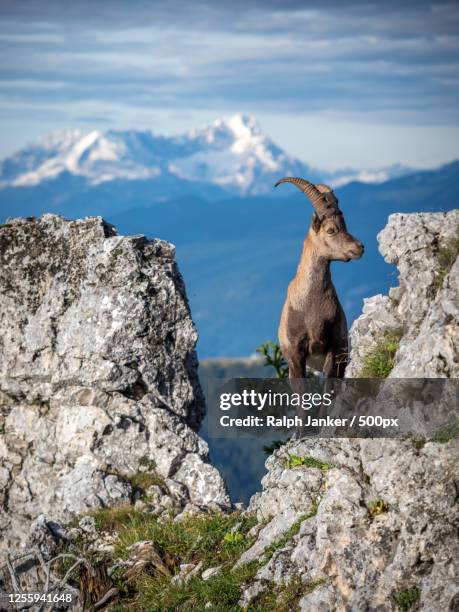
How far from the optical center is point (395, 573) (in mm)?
9875

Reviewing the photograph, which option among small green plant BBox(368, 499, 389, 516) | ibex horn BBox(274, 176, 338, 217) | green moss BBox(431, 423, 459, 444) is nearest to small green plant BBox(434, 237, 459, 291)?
ibex horn BBox(274, 176, 338, 217)

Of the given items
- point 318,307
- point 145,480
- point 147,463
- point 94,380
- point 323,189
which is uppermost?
point 323,189

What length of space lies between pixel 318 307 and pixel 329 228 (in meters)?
1.28

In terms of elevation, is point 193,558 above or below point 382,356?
below

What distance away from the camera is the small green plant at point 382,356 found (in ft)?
42.7

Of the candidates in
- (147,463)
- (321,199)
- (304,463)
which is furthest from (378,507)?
(147,463)

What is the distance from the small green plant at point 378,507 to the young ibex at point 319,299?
4449 mm

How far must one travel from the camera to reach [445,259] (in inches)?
501

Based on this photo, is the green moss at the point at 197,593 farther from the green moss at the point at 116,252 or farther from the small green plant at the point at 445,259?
the green moss at the point at 116,252

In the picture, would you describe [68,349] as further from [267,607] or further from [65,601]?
[267,607]

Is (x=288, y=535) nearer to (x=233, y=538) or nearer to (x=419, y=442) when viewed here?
(x=233, y=538)

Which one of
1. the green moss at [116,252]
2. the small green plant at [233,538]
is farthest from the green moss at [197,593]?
the green moss at [116,252]

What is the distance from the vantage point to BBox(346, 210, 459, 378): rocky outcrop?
1116 cm

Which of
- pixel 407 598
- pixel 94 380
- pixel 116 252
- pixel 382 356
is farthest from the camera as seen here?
pixel 116 252
